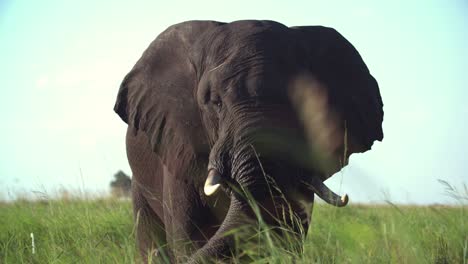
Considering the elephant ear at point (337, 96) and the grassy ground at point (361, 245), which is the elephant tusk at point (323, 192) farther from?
the elephant ear at point (337, 96)

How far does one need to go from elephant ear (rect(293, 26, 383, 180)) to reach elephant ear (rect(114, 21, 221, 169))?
2.49 ft

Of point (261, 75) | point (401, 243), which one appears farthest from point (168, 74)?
point (401, 243)

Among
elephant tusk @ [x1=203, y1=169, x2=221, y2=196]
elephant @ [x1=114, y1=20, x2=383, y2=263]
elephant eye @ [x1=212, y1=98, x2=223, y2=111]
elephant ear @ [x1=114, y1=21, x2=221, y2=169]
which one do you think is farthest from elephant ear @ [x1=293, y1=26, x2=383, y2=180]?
elephant ear @ [x1=114, y1=21, x2=221, y2=169]

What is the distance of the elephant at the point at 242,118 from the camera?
5.23 m

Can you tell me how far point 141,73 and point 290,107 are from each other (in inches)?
67.4

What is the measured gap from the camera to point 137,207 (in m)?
7.93

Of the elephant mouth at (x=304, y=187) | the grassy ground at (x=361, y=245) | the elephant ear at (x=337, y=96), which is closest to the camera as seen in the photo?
the grassy ground at (x=361, y=245)

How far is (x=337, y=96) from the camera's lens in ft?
19.6

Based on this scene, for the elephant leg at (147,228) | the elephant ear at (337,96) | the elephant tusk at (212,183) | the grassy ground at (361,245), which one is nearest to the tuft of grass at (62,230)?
the grassy ground at (361,245)

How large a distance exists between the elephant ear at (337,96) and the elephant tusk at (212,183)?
0.62 metres

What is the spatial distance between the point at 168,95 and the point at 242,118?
1113 mm

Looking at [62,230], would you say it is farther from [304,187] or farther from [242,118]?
[304,187]

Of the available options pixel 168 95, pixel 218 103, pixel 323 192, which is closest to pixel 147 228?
pixel 168 95

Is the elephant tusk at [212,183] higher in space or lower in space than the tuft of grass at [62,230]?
higher
